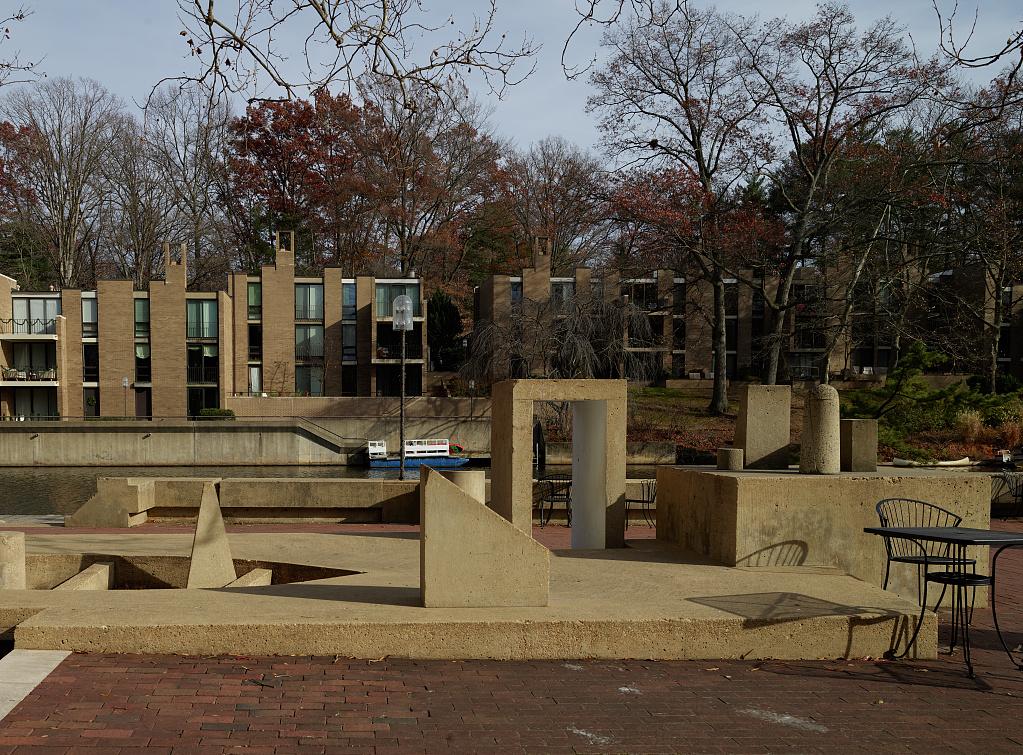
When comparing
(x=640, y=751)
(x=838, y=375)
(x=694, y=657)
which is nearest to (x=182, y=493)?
(x=694, y=657)

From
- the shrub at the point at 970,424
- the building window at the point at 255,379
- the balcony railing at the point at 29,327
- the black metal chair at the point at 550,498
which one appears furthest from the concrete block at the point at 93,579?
the balcony railing at the point at 29,327

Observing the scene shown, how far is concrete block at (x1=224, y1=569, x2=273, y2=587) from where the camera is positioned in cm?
915

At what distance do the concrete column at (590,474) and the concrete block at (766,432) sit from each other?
1.81 m

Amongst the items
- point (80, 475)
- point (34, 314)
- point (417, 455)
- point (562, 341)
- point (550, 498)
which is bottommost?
point (80, 475)

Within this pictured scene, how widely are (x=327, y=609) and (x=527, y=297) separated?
46.0 meters

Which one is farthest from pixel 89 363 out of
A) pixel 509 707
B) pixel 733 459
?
pixel 509 707

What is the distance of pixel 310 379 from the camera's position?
59.0 m

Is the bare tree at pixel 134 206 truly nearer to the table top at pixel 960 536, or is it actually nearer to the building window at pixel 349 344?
the building window at pixel 349 344

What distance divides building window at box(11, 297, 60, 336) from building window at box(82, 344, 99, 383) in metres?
2.48

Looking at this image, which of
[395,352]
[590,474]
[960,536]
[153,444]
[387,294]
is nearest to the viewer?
[960,536]

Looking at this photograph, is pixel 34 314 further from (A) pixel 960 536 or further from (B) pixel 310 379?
(A) pixel 960 536

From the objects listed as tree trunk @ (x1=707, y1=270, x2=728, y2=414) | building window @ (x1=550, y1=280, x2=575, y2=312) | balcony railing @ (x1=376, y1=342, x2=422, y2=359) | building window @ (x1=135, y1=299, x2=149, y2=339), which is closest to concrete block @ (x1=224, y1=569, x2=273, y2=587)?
tree trunk @ (x1=707, y1=270, x2=728, y2=414)

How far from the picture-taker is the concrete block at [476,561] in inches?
267

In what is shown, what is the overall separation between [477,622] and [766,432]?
19.5ft
